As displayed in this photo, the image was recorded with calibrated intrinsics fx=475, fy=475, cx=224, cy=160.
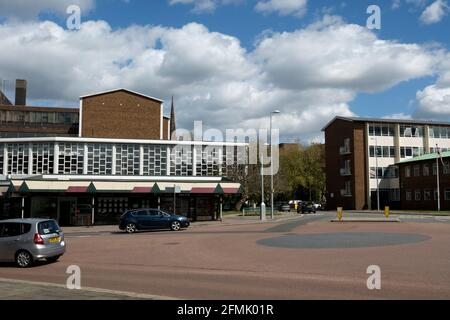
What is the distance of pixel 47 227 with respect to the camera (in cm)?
1531

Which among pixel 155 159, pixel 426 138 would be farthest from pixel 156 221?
pixel 426 138

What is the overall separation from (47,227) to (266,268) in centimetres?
727

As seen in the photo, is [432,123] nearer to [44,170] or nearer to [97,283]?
[44,170]

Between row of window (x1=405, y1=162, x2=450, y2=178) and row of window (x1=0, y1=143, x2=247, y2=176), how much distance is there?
2809 cm

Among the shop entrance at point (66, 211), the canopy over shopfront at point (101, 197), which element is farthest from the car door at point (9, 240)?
the shop entrance at point (66, 211)

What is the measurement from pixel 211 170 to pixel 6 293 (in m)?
47.5

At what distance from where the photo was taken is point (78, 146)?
169ft

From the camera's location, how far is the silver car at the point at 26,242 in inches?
578

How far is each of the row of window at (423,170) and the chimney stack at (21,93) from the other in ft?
236

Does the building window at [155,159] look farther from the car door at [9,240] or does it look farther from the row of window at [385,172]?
the car door at [9,240]

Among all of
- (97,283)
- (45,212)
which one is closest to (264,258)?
(97,283)

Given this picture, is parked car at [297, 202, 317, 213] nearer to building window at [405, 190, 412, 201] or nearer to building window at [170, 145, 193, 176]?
building window at [170, 145, 193, 176]

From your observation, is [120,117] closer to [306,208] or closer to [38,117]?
[306,208]

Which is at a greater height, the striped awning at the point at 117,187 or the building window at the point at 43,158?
the building window at the point at 43,158
